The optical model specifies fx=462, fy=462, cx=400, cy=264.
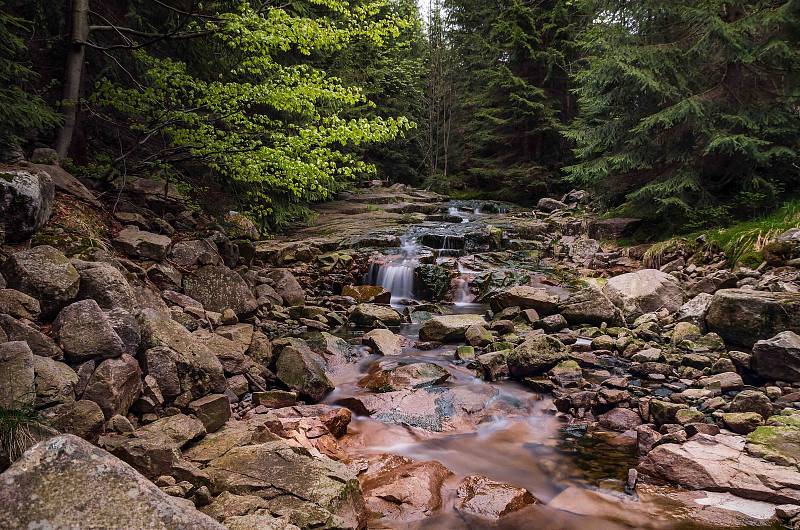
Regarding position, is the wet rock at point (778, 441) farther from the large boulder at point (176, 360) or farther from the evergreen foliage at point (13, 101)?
the evergreen foliage at point (13, 101)

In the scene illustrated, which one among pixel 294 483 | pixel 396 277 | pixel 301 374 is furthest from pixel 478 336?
pixel 294 483

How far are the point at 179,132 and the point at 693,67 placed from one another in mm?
12108

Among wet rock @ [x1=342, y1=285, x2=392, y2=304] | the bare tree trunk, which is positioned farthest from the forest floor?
the bare tree trunk

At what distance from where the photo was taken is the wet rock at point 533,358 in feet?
22.0

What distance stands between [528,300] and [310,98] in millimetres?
5749

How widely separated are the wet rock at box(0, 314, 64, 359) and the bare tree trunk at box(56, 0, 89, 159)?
14.7 feet

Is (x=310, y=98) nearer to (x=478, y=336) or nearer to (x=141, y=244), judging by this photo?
(x=141, y=244)

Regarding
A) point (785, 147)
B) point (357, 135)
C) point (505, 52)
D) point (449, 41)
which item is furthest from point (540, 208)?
point (449, 41)

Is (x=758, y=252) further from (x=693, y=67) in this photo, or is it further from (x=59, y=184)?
(x=59, y=184)

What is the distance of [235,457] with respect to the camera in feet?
12.1

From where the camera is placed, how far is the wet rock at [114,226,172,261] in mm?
6688

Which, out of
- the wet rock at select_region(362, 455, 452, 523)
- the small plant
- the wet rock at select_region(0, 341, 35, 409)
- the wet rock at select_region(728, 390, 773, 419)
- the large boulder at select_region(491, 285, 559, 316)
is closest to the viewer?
the small plant

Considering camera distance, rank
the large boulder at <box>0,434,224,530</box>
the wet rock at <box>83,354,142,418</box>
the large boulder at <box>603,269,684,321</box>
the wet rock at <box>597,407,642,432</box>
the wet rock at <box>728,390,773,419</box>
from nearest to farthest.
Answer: the large boulder at <box>0,434,224,530</box> < the wet rock at <box>83,354,142,418</box> < the wet rock at <box>728,390,773,419</box> < the wet rock at <box>597,407,642,432</box> < the large boulder at <box>603,269,684,321</box>

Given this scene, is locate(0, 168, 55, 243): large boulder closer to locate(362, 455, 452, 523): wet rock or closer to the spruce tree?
locate(362, 455, 452, 523): wet rock
